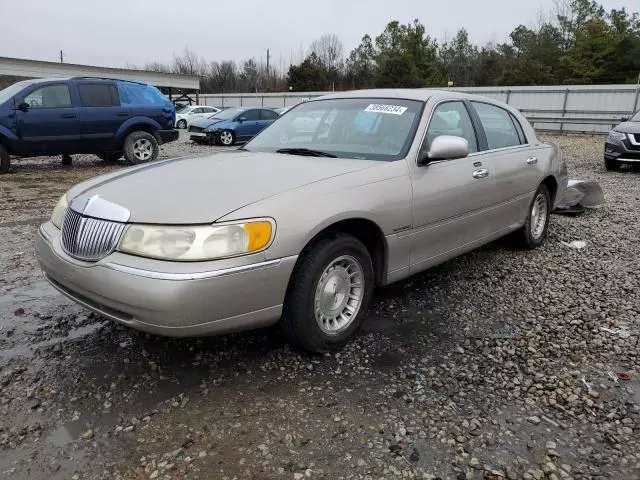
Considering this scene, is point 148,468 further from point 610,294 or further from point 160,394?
point 610,294

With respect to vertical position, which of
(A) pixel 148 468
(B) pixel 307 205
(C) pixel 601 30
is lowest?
(A) pixel 148 468

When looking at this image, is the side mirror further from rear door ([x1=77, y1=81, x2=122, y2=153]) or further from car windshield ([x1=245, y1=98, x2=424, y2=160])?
rear door ([x1=77, y1=81, x2=122, y2=153])

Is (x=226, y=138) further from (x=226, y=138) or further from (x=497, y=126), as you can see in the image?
(x=497, y=126)

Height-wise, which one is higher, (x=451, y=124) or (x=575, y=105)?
(x=575, y=105)

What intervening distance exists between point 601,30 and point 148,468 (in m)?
59.2

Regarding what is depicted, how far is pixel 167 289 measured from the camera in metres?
2.42

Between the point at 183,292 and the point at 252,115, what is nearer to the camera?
the point at 183,292

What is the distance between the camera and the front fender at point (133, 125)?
10961 mm

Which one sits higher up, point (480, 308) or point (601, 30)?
point (601, 30)

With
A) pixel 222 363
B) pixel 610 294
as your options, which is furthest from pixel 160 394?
pixel 610 294

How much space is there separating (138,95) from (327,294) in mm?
9868

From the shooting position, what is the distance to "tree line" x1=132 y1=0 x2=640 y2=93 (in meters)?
49.2

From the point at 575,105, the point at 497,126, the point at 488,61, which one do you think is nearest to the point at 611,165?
the point at 497,126

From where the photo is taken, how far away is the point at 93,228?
276 centimetres
